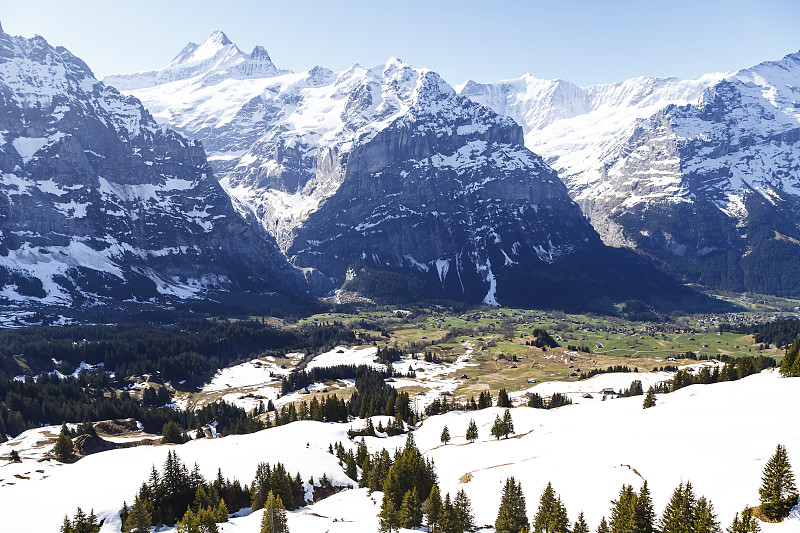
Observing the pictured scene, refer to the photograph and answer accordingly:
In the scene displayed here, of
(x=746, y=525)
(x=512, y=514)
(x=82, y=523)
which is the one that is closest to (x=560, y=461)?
(x=512, y=514)

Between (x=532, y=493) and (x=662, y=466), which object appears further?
(x=532, y=493)

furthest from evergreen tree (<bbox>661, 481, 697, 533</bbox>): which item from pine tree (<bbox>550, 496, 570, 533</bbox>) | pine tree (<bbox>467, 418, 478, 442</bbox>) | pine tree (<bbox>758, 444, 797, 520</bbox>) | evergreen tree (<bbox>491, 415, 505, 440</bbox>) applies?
pine tree (<bbox>467, 418, 478, 442</bbox>)

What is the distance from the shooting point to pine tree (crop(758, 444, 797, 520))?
5347cm

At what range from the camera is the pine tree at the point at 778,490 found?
53.5 metres

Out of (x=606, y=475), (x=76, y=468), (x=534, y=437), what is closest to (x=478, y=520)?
(x=606, y=475)

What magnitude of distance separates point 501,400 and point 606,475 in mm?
87742

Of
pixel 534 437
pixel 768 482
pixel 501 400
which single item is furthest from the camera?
pixel 501 400

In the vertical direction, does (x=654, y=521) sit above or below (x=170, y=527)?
above

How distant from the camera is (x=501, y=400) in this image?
160875 mm

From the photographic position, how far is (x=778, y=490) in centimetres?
5362

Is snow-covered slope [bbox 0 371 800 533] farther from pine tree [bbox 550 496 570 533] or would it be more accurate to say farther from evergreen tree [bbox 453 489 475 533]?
pine tree [bbox 550 496 570 533]

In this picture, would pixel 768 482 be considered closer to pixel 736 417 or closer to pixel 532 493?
pixel 736 417

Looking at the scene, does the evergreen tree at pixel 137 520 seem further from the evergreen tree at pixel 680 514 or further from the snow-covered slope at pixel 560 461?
the evergreen tree at pixel 680 514

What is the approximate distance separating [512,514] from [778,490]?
30.9m
